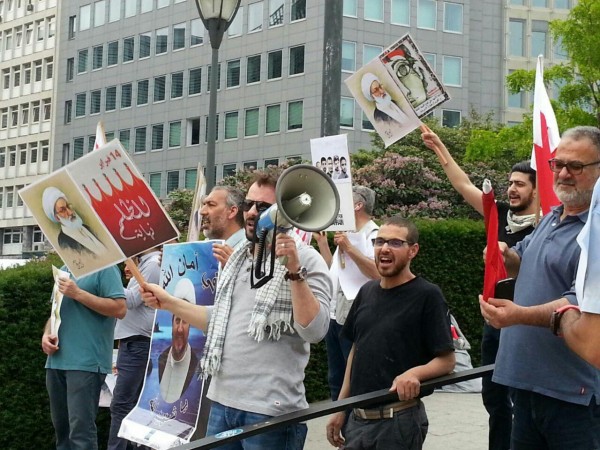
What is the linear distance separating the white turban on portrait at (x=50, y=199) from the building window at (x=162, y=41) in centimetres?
5700

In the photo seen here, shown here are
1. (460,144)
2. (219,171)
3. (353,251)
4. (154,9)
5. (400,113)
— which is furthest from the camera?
(154,9)

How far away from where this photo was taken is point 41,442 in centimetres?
834

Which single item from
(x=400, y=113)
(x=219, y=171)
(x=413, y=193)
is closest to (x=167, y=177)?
(x=219, y=171)

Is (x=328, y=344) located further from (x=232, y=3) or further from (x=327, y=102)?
(x=232, y=3)

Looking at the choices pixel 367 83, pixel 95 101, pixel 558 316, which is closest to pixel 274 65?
pixel 95 101

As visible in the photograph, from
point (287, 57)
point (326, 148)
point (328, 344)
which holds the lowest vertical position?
point (328, 344)

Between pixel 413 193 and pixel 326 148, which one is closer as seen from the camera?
pixel 326 148

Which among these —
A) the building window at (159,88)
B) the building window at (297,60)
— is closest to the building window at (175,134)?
the building window at (159,88)

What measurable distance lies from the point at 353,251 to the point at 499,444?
5.64ft

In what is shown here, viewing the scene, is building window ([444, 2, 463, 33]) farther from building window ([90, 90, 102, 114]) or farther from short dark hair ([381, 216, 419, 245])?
short dark hair ([381, 216, 419, 245])

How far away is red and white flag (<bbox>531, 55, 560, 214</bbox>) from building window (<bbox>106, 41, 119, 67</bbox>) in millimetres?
59890

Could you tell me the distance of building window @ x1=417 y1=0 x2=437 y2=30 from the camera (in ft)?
180

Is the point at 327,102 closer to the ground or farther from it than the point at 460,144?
closer to the ground

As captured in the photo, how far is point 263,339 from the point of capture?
15.0ft
